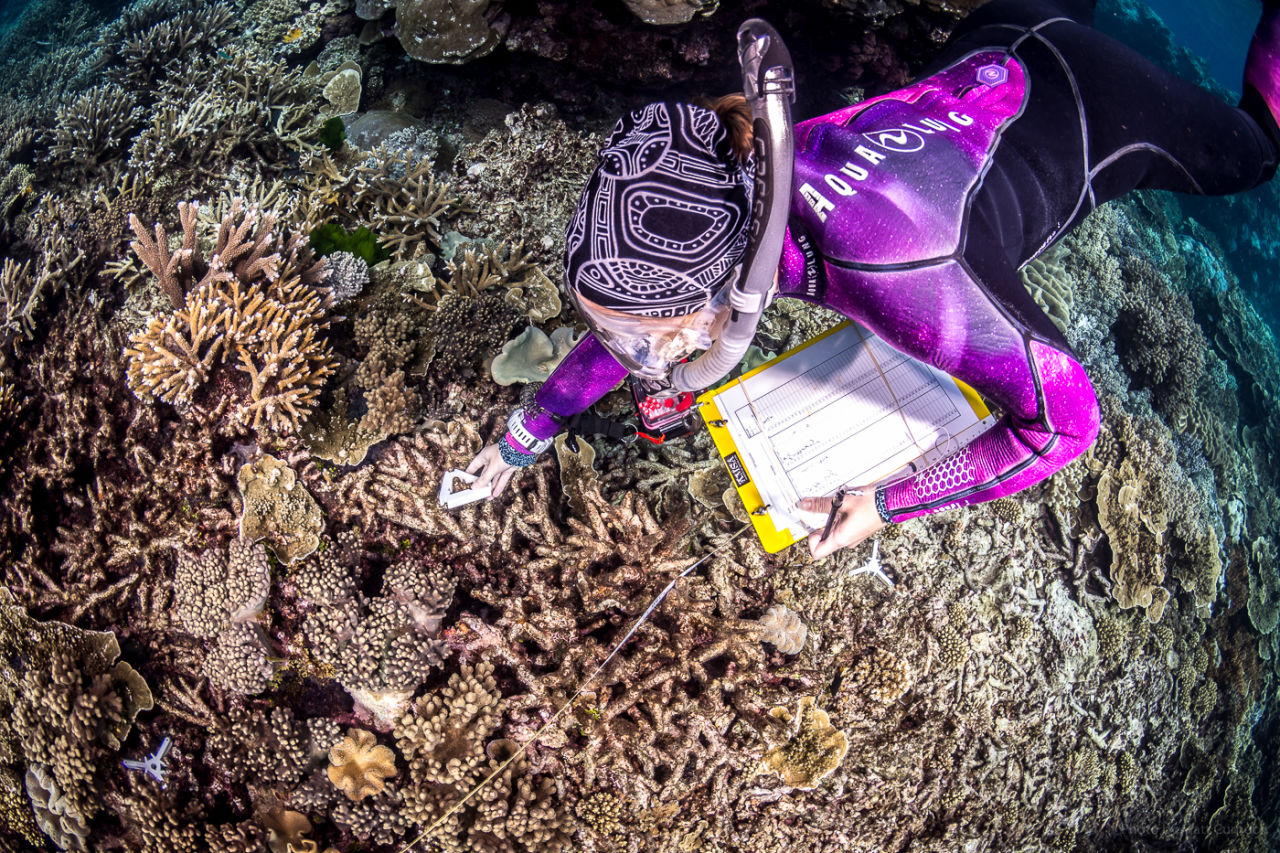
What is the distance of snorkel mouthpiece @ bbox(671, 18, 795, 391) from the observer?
1129 mm

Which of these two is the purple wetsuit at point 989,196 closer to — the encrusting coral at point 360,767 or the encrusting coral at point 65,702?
the encrusting coral at point 360,767

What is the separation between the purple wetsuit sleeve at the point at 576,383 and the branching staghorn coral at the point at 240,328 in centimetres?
121

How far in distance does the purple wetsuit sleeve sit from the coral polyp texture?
2.09ft

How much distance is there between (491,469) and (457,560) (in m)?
0.53

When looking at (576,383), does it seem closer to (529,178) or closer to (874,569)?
(874,569)

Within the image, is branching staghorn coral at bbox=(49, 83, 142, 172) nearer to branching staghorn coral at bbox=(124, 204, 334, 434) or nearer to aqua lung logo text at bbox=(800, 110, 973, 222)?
branching staghorn coral at bbox=(124, 204, 334, 434)

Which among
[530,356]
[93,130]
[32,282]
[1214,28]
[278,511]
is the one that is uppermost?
[1214,28]

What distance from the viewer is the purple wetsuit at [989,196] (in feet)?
5.76

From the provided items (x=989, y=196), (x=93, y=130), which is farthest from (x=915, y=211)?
(x=93, y=130)

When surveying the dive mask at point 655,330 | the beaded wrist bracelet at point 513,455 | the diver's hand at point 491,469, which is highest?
the dive mask at point 655,330

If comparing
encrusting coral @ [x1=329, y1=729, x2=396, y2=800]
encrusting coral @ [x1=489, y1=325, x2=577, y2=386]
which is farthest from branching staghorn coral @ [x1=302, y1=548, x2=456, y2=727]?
encrusting coral @ [x1=489, y1=325, x2=577, y2=386]

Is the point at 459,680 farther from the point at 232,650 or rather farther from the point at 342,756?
the point at 232,650

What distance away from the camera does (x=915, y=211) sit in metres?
1.75

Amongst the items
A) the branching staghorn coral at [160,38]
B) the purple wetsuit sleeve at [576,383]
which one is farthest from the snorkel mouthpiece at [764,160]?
the branching staghorn coral at [160,38]
